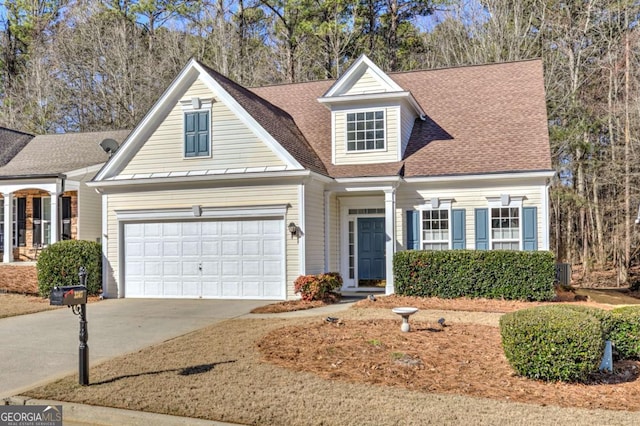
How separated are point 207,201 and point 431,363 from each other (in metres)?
9.46

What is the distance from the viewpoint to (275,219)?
1495 cm

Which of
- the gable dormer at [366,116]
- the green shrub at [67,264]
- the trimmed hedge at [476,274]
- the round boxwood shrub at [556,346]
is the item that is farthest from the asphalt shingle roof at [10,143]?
the round boxwood shrub at [556,346]

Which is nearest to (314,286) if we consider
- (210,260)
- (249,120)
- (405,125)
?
(210,260)

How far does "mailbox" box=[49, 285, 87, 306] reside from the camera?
260 inches

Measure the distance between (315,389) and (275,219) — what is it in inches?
347

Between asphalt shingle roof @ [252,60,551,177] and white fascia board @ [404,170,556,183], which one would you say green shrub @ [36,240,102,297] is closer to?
asphalt shingle roof @ [252,60,551,177]

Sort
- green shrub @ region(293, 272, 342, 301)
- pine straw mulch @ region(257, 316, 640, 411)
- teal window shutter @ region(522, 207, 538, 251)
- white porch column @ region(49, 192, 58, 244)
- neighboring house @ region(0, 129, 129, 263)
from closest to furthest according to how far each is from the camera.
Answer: pine straw mulch @ region(257, 316, 640, 411) < green shrub @ region(293, 272, 342, 301) < teal window shutter @ region(522, 207, 538, 251) < white porch column @ region(49, 192, 58, 244) < neighboring house @ region(0, 129, 129, 263)

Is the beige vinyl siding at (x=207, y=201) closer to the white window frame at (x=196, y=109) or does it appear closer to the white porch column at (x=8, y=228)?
the white window frame at (x=196, y=109)

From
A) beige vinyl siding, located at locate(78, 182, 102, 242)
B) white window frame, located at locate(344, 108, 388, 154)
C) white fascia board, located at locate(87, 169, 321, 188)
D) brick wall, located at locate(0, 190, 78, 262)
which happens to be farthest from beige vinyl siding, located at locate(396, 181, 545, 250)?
brick wall, located at locate(0, 190, 78, 262)

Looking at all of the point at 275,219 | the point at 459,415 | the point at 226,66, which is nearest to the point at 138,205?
the point at 275,219

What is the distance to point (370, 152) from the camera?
671 inches

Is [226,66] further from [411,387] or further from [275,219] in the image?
[411,387]

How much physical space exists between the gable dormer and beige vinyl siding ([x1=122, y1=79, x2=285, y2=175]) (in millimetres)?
3012

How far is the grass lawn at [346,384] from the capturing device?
18.5ft
